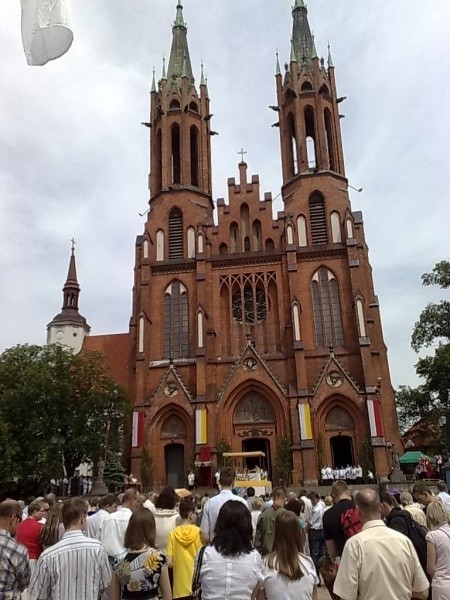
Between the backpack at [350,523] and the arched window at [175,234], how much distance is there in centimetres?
3369

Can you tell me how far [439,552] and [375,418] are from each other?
27.6 metres

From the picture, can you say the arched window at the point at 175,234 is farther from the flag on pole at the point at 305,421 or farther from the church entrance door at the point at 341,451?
the church entrance door at the point at 341,451

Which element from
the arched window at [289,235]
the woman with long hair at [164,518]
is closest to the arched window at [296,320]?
the arched window at [289,235]

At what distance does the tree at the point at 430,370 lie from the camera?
112 feet

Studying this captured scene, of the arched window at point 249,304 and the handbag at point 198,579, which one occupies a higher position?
the arched window at point 249,304

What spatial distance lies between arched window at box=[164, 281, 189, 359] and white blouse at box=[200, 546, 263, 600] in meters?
32.3

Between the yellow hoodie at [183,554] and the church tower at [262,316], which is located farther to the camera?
the church tower at [262,316]

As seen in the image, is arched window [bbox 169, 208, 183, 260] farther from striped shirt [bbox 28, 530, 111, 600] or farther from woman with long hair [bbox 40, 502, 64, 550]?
striped shirt [bbox 28, 530, 111, 600]

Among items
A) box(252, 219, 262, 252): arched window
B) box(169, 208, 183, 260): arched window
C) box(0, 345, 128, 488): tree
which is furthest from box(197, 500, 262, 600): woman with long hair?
box(169, 208, 183, 260): arched window

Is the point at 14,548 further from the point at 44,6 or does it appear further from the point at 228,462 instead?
the point at 228,462

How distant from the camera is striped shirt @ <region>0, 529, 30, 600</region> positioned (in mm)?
4344

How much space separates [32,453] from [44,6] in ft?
92.7

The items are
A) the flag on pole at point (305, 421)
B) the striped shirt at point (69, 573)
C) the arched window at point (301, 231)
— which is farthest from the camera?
the arched window at point (301, 231)

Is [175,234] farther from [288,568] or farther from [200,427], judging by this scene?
[288,568]
